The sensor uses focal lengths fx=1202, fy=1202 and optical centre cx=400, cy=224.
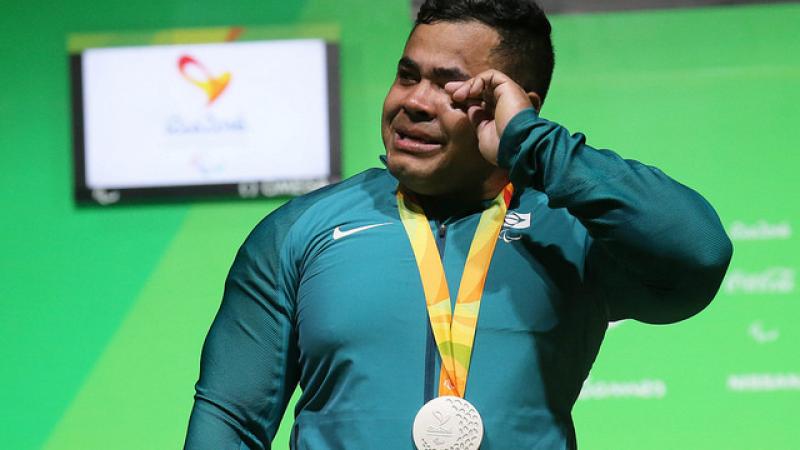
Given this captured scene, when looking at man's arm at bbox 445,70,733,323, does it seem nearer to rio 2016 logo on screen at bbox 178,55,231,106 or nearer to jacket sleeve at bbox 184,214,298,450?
jacket sleeve at bbox 184,214,298,450

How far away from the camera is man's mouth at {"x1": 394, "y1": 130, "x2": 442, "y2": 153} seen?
1.60 m

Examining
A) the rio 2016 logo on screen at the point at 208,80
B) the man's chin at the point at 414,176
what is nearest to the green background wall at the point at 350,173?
the rio 2016 logo on screen at the point at 208,80

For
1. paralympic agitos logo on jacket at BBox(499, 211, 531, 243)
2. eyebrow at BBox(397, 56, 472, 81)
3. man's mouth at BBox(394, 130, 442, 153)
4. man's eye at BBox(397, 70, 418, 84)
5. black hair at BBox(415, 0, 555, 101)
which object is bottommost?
paralympic agitos logo on jacket at BBox(499, 211, 531, 243)

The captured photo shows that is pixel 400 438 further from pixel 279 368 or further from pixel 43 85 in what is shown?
pixel 43 85

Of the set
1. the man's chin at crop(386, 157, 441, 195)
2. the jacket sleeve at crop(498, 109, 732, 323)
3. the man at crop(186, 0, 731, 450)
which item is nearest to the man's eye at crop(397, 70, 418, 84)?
the man at crop(186, 0, 731, 450)

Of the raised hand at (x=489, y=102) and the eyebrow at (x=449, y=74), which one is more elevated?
the eyebrow at (x=449, y=74)

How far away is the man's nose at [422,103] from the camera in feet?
5.24

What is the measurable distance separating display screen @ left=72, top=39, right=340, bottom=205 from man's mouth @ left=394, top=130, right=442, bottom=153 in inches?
63.7

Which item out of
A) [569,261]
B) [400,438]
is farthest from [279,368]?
[569,261]

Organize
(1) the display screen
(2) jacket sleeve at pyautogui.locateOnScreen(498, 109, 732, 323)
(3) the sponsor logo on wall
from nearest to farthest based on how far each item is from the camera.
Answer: (2) jacket sleeve at pyautogui.locateOnScreen(498, 109, 732, 323) < (3) the sponsor logo on wall < (1) the display screen

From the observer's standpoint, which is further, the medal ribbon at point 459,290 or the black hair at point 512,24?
the black hair at point 512,24

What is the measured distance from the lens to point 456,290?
1.56 meters

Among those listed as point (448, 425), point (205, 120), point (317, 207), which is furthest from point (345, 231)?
point (205, 120)

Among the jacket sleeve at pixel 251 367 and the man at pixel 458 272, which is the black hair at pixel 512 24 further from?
the jacket sleeve at pixel 251 367
